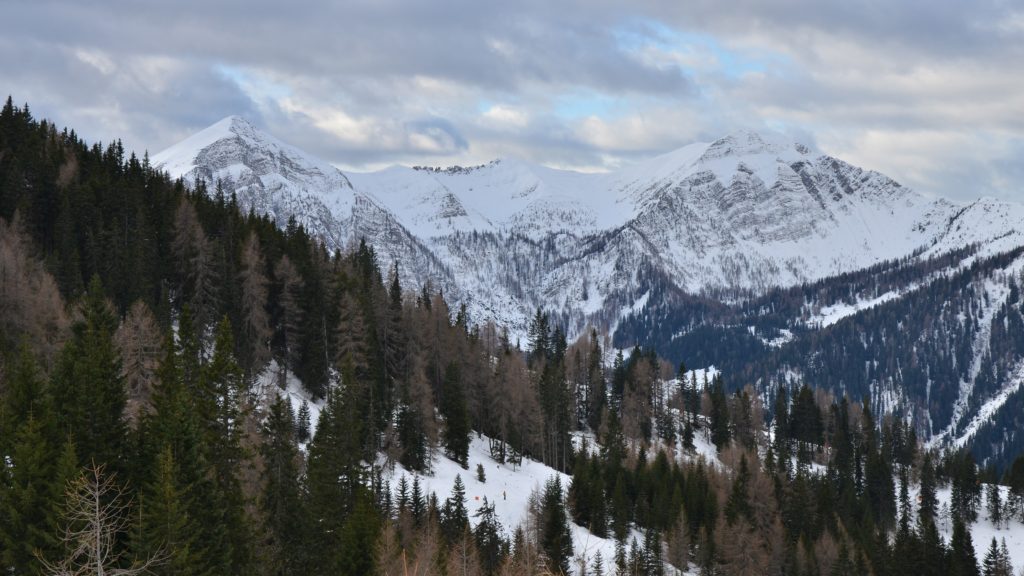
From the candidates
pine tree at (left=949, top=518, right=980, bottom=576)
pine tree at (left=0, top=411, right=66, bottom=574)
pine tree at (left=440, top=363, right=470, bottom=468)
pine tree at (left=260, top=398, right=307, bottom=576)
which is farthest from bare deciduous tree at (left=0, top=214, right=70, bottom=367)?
pine tree at (left=949, top=518, right=980, bottom=576)

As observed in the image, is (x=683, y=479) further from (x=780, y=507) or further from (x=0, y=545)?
(x=0, y=545)

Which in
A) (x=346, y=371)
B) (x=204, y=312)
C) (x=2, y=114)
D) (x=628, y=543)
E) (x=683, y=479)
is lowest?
(x=628, y=543)

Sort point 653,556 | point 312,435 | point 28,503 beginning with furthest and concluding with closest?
point 653,556
point 312,435
point 28,503

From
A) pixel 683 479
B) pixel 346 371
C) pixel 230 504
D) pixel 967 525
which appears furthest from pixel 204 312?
pixel 967 525

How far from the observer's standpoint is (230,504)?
40.8m

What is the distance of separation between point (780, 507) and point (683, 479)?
16.6 metres

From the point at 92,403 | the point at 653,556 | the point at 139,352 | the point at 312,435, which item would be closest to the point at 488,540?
the point at 312,435

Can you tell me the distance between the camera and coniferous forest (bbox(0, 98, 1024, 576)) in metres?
37.9

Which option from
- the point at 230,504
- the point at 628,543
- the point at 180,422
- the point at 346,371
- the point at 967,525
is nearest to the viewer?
the point at 180,422

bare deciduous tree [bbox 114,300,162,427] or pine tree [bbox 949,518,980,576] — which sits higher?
bare deciduous tree [bbox 114,300,162,427]

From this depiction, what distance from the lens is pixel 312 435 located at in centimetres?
7988

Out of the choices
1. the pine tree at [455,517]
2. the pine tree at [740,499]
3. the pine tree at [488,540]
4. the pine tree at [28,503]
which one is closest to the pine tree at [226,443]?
the pine tree at [28,503]

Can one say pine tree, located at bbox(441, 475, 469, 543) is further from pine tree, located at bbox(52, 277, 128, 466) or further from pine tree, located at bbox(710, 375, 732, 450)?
pine tree, located at bbox(710, 375, 732, 450)

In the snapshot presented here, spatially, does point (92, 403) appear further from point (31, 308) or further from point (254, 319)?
point (254, 319)
